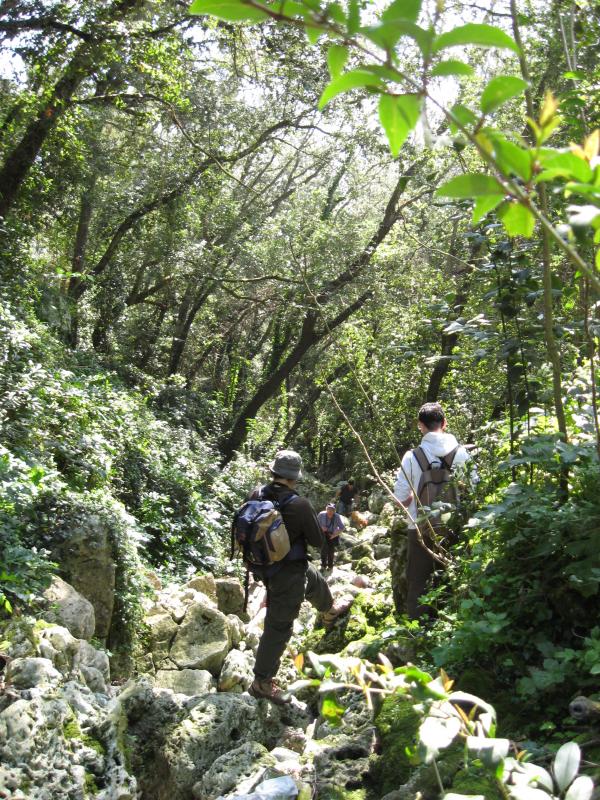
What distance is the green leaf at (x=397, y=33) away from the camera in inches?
28.1

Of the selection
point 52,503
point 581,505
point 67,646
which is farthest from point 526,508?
point 52,503

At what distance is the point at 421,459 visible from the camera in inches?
203

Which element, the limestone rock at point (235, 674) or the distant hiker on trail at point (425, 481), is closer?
the distant hiker on trail at point (425, 481)

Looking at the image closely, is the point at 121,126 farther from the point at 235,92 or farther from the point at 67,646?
the point at 67,646

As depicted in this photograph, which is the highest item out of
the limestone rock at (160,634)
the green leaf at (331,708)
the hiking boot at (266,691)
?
the green leaf at (331,708)

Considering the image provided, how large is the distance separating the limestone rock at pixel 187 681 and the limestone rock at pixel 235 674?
0.12m

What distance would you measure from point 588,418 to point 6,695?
297cm

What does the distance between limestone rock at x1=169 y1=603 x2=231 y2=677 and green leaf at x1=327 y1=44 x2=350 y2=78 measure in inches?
243

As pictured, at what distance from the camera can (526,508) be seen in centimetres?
313

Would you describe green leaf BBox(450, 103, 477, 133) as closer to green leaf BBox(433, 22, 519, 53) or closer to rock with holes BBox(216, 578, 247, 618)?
green leaf BBox(433, 22, 519, 53)

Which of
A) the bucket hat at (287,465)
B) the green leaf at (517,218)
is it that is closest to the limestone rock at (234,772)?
the bucket hat at (287,465)

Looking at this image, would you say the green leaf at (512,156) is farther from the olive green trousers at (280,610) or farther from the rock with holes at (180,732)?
the olive green trousers at (280,610)

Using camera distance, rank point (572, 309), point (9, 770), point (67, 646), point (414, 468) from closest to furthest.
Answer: point (9, 770) → point (67, 646) → point (572, 309) → point (414, 468)

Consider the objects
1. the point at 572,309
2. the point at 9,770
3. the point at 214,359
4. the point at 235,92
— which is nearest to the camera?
the point at 9,770
